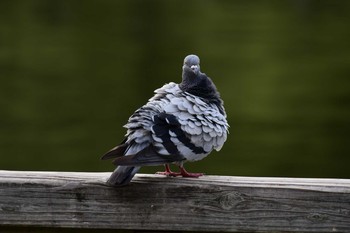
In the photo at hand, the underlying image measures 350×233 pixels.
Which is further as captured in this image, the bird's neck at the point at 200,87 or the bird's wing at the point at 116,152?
the bird's neck at the point at 200,87

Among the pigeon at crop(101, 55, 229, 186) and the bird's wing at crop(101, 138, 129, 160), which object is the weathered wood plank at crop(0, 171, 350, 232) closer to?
the pigeon at crop(101, 55, 229, 186)

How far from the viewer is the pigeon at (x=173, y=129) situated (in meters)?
2.79

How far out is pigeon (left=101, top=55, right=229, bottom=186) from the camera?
2793mm

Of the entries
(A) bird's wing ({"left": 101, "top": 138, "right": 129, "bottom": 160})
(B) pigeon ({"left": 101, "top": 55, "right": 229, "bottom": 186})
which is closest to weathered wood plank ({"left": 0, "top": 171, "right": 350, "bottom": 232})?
(B) pigeon ({"left": 101, "top": 55, "right": 229, "bottom": 186})

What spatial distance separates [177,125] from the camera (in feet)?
9.62

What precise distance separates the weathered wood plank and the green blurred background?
612cm

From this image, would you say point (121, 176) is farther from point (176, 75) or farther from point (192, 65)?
point (176, 75)

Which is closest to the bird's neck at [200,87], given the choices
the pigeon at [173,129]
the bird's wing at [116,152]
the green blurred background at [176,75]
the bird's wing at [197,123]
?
the pigeon at [173,129]

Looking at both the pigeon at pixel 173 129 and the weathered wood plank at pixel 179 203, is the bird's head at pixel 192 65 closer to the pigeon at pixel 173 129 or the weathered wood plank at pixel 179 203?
the pigeon at pixel 173 129

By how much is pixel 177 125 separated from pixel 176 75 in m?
11.6

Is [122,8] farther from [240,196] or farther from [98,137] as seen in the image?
[240,196]

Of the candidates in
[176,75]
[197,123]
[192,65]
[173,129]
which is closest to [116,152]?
[173,129]

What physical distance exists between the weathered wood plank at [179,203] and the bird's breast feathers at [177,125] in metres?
0.35

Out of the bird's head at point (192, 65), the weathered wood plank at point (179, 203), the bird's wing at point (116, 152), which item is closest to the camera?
A: the weathered wood plank at point (179, 203)
